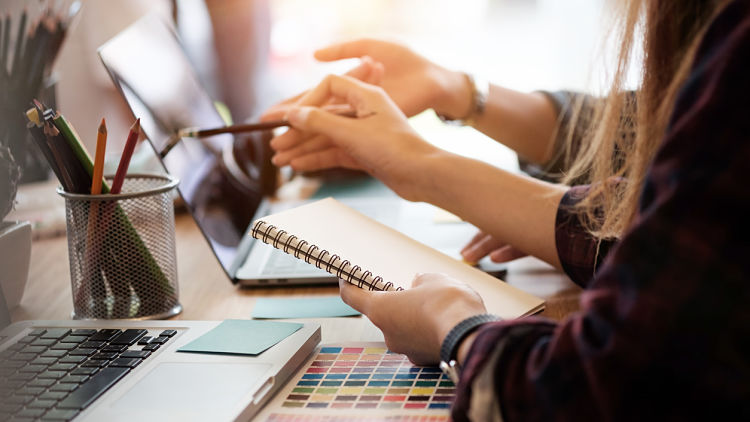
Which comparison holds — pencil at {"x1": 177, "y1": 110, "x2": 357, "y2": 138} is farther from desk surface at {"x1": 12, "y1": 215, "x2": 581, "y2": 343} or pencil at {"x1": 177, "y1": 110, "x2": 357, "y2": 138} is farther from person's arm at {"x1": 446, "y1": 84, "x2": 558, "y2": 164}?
person's arm at {"x1": 446, "y1": 84, "x2": 558, "y2": 164}

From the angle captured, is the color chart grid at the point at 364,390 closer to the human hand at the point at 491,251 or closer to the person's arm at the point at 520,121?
the human hand at the point at 491,251

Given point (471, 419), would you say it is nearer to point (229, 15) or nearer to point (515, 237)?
point (515, 237)

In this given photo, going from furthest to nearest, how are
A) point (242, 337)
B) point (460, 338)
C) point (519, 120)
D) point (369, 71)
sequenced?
1. point (519, 120)
2. point (369, 71)
3. point (242, 337)
4. point (460, 338)

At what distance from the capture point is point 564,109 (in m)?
1.20

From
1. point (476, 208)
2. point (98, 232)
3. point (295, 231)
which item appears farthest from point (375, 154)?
point (98, 232)

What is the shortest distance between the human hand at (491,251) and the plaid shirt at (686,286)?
0.47 metres

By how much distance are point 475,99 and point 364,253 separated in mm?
522

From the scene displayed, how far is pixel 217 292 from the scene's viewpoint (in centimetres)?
87

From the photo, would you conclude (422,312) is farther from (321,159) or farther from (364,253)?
(321,159)

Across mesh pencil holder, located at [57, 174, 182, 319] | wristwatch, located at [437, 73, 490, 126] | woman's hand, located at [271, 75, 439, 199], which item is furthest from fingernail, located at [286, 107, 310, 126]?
wristwatch, located at [437, 73, 490, 126]

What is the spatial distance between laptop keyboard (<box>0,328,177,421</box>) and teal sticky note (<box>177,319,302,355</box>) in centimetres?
4

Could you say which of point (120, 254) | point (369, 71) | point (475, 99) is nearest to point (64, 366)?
point (120, 254)

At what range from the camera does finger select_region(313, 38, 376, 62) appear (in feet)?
3.59

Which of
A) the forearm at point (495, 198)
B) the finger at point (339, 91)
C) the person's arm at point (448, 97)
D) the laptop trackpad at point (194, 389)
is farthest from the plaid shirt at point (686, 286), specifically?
the person's arm at point (448, 97)
